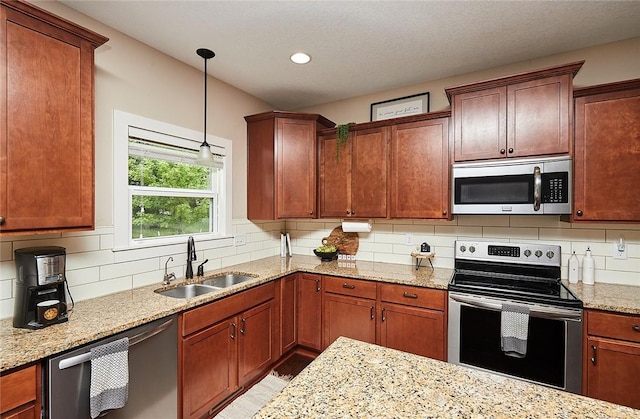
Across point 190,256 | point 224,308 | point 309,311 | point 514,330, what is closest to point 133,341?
point 224,308

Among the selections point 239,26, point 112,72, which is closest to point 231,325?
point 112,72

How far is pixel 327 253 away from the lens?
3.19 meters

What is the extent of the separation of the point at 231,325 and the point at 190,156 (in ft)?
4.69

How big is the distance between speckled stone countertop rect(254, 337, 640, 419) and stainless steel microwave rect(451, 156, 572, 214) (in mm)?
1624

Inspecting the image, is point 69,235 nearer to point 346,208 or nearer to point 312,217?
point 312,217

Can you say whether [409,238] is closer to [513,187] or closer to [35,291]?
[513,187]

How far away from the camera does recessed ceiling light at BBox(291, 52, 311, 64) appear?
2.39m

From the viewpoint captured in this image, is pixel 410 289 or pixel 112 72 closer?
pixel 112 72

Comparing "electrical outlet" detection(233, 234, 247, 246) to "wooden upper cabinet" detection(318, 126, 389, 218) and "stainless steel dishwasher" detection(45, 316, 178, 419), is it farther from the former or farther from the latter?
"stainless steel dishwasher" detection(45, 316, 178, 419)

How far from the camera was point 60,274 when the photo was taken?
1.54m

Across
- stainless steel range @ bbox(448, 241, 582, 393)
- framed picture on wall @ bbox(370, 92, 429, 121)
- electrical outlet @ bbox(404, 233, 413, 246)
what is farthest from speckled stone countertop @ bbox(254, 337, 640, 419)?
framed picture on wall @ bbox(370, 92, 429, 121)

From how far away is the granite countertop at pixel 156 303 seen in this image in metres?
1.30

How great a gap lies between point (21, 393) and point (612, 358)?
294cm

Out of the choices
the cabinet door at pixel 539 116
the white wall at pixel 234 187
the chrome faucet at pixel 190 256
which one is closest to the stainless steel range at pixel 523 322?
the white wall at pixel 234 187
